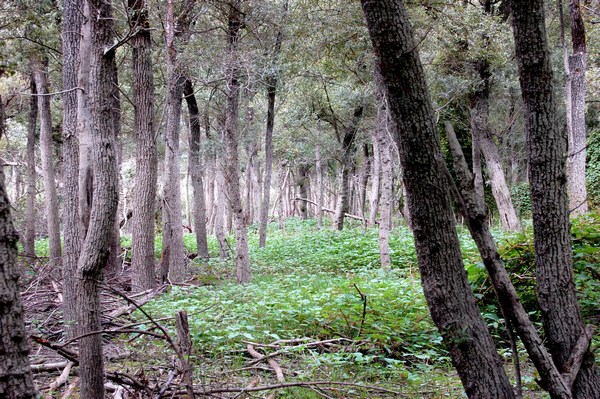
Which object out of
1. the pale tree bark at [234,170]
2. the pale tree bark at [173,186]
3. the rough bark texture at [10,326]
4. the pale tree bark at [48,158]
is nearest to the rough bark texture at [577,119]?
the pale tree bark at [234,170]

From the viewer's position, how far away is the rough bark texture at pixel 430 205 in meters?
2.53

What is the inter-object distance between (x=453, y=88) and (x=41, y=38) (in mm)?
11789

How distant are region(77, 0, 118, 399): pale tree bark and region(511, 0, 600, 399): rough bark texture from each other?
2689mm

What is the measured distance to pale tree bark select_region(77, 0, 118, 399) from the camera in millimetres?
2814

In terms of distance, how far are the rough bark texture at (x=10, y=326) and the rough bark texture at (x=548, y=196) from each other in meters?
2.86

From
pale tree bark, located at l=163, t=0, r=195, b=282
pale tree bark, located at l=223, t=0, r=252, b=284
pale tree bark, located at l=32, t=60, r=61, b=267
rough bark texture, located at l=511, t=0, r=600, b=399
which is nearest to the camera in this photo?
rough bark texture, located at l=511, t=0, r=600, b=399

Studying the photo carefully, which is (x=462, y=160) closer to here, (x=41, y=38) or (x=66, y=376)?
(x=66, y=376)

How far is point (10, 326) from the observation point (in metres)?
1.58

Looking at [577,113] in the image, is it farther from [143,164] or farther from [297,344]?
[143,164]

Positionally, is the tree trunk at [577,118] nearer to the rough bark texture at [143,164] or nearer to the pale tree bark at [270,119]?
the pale tree bark at [270,119]

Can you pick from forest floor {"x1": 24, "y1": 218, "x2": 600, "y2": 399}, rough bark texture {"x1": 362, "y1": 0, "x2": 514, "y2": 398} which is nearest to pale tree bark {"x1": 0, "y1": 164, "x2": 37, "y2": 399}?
forest floor {"x1": 24, "y1": 218, "x2": 600, "y2": 399}

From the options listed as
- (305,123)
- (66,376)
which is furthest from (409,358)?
(305,123)

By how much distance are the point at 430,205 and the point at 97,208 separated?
202 cm

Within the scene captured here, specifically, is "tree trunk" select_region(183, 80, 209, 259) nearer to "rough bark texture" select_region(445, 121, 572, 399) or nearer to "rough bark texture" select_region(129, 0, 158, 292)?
"rough bark texture" select_region(129, 0, 158, 292)
